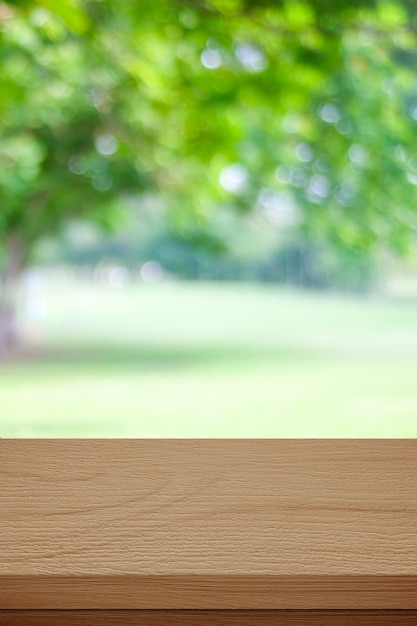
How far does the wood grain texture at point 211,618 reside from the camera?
23cm

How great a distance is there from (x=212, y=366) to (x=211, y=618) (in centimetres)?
811

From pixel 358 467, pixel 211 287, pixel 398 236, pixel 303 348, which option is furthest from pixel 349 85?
pixel 358 467

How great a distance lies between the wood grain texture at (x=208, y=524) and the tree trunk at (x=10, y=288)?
6.11 metres

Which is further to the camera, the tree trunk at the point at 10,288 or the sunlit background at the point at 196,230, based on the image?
the tree trunk at the point at 10,288

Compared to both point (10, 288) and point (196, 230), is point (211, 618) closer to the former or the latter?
point (10, 288)

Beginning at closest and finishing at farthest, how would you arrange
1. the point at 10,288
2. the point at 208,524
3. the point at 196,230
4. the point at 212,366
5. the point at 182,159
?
the point at 208,524 → the point at 182,159 → the point at 10,288 → the point at 196,230 → the point at 212,366

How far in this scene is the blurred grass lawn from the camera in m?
5.93

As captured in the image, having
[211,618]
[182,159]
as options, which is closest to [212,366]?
[182,159]

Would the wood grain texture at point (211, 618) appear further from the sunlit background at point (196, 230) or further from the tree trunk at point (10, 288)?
the tree trunk at point (10, 288)

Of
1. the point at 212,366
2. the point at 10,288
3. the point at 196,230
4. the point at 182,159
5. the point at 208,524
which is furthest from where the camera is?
the point at 212,366

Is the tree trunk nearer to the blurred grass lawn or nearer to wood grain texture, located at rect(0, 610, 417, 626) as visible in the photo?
the blurred grass lawn

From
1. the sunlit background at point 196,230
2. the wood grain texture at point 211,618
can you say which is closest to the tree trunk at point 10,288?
the sunlit background at point 196,230

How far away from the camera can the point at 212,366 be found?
8328mm

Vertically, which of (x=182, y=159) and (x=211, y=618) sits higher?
(x=182, y=159)
